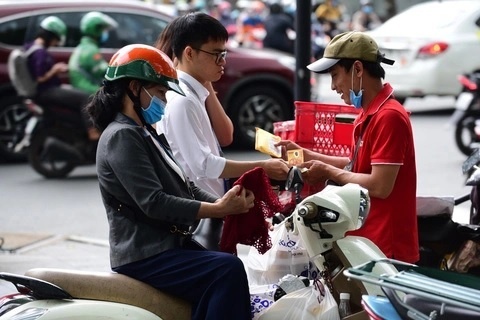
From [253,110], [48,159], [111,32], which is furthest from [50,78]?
[253,110]

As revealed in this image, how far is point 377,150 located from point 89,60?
8.27 metres

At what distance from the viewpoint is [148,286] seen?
13.2 ft

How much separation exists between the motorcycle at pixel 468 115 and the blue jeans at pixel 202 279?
881 centimetres

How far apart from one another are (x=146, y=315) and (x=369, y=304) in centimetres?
90

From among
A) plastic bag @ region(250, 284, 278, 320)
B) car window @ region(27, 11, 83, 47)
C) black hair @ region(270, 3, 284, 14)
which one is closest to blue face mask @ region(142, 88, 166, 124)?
plastic bag @ region(250, 284, 278, 320)

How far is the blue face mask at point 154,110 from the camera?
4.08 metres

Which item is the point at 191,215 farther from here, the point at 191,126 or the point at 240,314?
the point at 191,126

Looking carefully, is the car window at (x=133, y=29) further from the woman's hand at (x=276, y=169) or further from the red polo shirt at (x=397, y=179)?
the red polo shirt at (x=397, y=179)

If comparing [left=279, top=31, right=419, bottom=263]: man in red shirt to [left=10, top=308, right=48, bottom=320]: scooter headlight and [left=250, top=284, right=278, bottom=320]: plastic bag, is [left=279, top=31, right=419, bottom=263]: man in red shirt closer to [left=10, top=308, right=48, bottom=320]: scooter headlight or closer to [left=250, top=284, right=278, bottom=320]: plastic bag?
[left=250, top=284, right=278, bottom=320]: plastic bag

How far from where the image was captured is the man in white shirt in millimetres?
4602

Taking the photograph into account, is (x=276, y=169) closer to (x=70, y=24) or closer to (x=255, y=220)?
(x=255, y=220)

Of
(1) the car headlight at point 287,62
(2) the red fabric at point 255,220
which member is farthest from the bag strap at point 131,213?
(1) the car headlight at point 287,62

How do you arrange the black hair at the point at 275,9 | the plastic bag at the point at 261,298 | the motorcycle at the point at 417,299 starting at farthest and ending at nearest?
the black hair at the point at 275,9 → the plastic bag at the point at 261,298 → the motorcycle at the point at 417,299

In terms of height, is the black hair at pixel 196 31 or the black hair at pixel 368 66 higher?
the black hair at pixel 196 31
